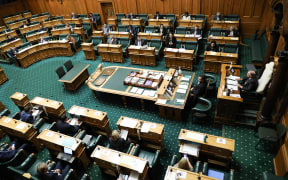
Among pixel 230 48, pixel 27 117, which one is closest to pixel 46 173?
pixel 27 117

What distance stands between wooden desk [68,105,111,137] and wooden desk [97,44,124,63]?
498 centimetres

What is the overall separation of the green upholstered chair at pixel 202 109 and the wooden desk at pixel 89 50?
23.7 feet

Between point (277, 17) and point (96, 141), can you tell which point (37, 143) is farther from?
point (277, 17)

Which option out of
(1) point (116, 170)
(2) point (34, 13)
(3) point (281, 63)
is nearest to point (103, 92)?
(1) point (116, 170)

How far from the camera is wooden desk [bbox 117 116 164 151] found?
5621mm

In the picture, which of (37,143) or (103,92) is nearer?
(37,143)

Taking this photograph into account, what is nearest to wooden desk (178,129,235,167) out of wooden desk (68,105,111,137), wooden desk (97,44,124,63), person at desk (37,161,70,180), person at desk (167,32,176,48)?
wooden desk (68,105,111,137)

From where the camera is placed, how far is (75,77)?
9.17 m

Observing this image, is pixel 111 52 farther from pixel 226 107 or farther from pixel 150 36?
pixel 226 107

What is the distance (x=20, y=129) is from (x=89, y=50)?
6.37 metres

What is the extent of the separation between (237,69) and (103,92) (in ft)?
17.8

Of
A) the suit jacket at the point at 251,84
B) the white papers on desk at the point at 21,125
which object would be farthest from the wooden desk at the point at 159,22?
the white papers on desk at the point at 21,125

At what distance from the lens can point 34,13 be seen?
19.3 m

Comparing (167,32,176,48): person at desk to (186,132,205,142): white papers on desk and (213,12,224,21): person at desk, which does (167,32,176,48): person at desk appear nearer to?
(213,12,224,21): person at desk
